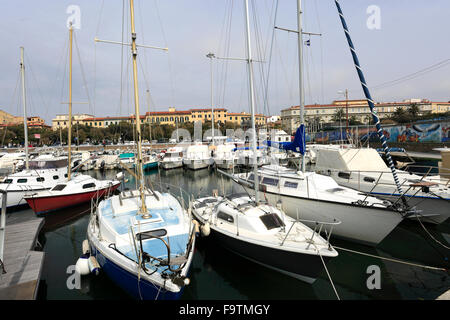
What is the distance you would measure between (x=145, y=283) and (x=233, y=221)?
3783mm

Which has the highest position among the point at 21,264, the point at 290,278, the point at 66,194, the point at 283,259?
the point at 66,194

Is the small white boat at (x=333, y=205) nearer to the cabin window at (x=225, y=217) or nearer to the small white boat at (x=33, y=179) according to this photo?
the cabin window at (x=225, y=217)

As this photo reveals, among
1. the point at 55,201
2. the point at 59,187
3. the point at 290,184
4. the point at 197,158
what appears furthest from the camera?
the point at 197,158

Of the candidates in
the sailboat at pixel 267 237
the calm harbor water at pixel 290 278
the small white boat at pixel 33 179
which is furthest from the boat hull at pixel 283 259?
the small white boat at pixel 33 179

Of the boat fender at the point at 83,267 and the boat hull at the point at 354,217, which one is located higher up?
the boat hull at the point at 354,217

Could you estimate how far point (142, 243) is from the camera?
6383mm

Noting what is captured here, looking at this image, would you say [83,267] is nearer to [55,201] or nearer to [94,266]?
[94,266]

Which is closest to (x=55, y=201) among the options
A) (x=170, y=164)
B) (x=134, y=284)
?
(x=134, y=284)

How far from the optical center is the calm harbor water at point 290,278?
6.63 m

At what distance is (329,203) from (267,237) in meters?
3.62

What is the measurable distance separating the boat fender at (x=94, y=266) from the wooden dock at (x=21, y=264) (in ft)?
4.13

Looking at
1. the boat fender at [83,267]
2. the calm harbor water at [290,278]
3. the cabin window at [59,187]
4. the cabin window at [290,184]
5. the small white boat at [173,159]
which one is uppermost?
the small white boat at [173,159]

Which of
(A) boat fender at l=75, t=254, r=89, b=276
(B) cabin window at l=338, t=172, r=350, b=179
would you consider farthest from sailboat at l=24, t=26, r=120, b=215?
(B) cabin window at l=338, t=172, r=350, b=179

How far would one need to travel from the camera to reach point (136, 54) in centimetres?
798
